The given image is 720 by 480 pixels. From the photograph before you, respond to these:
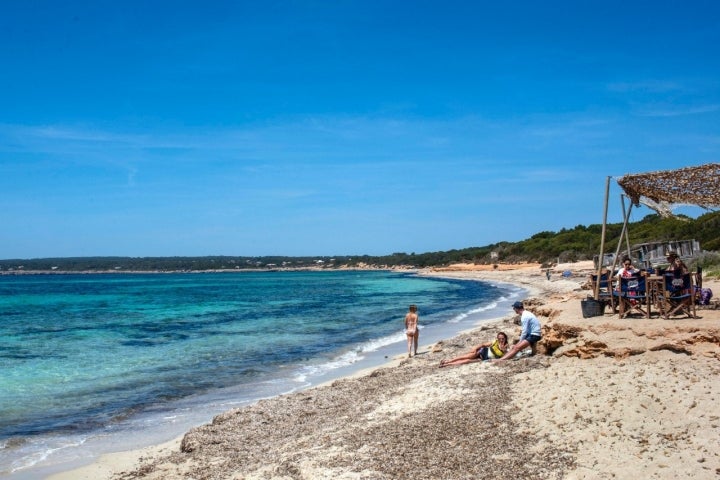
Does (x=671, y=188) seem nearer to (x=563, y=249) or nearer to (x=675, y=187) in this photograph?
(x=675, y=187)

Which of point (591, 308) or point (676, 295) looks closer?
point (676, 295)

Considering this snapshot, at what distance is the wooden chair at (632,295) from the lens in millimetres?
9945

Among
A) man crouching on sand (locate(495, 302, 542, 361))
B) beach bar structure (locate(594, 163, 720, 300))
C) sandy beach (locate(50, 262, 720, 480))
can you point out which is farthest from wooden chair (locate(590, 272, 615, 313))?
man crouching on sand (locate(495, 302, 542, 361))

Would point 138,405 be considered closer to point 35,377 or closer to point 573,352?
point 35,377

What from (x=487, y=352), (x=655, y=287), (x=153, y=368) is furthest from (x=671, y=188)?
(x=153, y=368)

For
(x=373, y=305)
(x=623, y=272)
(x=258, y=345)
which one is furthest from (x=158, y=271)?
(x=623, y=272)

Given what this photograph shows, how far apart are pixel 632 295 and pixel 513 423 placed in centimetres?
459

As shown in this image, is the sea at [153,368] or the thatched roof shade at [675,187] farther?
the thatched roof shade at [675,187]

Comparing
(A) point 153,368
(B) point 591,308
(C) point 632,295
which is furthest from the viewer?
(A) point 153,368

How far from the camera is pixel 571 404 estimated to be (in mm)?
6781

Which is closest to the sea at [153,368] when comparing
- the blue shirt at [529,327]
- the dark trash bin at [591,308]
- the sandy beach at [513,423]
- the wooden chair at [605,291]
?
the sandy beach at [513,423]

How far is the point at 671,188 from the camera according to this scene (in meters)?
10.7

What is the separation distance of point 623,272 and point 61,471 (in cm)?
966

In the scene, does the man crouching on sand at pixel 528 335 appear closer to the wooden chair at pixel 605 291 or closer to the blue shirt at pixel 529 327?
the blue shirt at pixel 529 327
